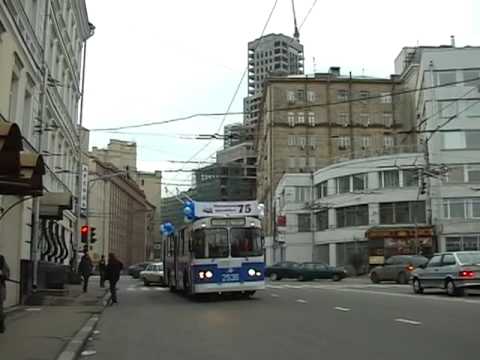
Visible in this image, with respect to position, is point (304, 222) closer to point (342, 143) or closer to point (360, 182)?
point (360, 182)

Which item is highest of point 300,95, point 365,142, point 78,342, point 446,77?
point 300,95

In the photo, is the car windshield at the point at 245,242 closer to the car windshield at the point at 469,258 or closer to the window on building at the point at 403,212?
the car windshield at the point at 469,258

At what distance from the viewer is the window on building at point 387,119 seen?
9238cm

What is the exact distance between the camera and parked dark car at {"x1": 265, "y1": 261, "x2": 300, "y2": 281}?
49438mm

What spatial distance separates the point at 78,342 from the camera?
12.4m

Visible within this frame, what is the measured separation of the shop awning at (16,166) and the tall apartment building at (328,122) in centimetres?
7444

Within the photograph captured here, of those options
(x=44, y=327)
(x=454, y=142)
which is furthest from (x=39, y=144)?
(x=454, y=142)

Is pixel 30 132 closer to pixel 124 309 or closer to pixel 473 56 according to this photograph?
pixel 124 309

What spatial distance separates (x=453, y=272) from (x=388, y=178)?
4099cm

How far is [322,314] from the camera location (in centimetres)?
1739

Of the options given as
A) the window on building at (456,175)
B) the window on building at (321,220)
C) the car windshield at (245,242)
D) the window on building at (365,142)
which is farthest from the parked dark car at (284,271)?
the window on building at (365,142)

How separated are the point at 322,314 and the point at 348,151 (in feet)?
246

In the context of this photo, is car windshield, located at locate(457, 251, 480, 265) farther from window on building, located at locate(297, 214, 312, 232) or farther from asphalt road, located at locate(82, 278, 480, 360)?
window on building, located at locate(297, 214, 312, 232)

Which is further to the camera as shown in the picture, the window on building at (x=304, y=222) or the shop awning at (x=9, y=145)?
the window on building at (x=304, y=222)
